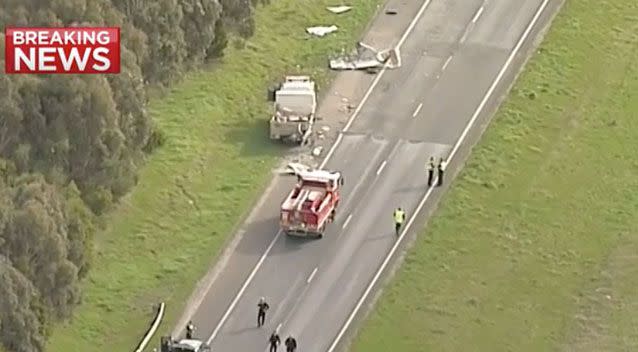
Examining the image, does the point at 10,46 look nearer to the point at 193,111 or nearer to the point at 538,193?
the point at 193,111

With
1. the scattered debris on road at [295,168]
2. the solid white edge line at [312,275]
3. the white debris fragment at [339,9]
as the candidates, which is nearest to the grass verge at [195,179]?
the white debris fragment at [339,9]

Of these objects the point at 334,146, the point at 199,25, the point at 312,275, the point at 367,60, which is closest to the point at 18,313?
the point at 312,275

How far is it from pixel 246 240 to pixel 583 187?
16.6 m

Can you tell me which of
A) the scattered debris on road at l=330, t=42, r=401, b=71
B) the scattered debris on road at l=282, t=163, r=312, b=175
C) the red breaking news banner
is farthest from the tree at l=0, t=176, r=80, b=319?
the scattered debris on road at l=330, t=42, r=401, b=71

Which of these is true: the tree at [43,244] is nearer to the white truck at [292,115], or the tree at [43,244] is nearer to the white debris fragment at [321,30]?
the white truck at [292,115]

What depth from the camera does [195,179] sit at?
3342 inches

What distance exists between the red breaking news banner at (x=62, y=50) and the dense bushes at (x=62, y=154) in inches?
17.4

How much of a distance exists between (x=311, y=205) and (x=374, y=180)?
21.3 feet

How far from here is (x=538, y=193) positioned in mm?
84375

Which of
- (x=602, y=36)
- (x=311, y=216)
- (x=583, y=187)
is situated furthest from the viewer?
(x=602, y=36)

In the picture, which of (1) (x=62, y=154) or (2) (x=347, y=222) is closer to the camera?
(1) (x=62, y=154)

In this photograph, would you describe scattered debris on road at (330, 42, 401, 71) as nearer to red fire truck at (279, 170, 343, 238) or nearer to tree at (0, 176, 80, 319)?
red fire truck at (279, 170, 343, 238)

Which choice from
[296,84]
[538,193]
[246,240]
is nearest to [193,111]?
[296,84]

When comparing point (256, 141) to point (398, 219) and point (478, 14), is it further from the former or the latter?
point (478, 14)
